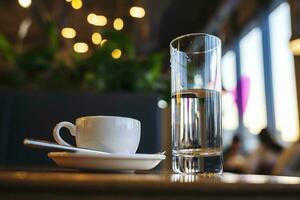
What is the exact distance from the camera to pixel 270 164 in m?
3.47

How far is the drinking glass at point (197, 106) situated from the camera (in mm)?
599

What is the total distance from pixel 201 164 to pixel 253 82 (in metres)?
5.86

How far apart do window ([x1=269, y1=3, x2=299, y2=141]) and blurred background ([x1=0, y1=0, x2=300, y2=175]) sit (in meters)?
0.01

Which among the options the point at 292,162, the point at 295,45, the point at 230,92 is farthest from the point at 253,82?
the point at 292,162

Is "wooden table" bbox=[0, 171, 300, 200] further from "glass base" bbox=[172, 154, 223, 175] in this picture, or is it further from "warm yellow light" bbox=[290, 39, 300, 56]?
"warm yellow light" bbox=[290, 39, 300, 56]

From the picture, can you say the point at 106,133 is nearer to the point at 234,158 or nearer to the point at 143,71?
the point at 143,71

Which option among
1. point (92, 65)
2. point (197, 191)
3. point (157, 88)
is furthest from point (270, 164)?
point (197, 191)

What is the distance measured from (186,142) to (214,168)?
2.4 inches

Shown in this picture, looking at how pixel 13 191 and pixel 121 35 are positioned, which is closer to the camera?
pixel 13 191

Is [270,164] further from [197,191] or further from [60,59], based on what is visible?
[197,191]

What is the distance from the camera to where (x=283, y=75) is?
17.2 feet

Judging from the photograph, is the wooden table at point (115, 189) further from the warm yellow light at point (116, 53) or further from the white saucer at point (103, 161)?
the warm yellow light at point (116, 53)

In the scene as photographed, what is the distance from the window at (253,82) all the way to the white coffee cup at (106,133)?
211 inches

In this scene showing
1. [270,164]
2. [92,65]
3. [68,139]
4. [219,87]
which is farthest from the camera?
[270,164]
